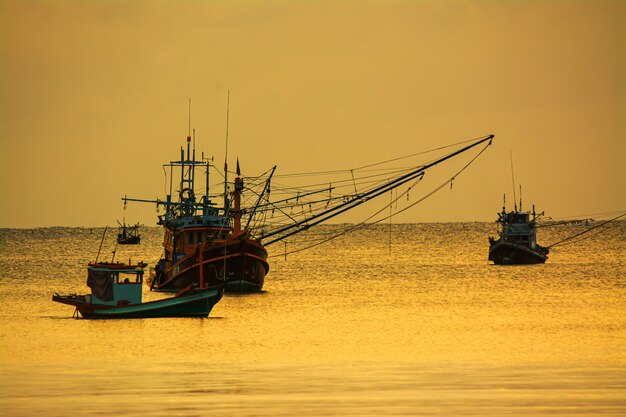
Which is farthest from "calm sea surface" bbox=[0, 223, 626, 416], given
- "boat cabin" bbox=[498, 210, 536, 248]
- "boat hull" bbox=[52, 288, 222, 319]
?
"boat cabin" bbox=[498, 210, 536, 248]

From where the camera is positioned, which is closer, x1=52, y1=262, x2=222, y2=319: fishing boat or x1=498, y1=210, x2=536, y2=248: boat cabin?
x1=52, y1=262, x2=222, y2=319: fishing boat

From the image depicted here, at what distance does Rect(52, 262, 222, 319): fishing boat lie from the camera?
5722 centimetres

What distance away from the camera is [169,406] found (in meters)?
32.6

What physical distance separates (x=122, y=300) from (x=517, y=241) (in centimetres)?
7915

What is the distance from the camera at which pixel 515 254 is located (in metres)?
132

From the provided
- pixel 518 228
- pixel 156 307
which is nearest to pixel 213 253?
pixel 156 307

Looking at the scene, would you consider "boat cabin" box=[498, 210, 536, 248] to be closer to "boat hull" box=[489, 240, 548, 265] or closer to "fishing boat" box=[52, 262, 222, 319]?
"boat hull" box=[489, 240, 548, 265]

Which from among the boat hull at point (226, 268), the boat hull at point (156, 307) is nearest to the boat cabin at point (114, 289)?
the boat hull at point (156, 307)

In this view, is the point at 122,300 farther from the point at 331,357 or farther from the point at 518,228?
the point at 518,228

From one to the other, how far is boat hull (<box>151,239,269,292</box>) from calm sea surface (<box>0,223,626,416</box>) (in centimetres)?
127

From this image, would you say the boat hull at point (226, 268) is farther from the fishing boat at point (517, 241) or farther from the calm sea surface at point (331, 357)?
the fishing boat at point (517, 241)

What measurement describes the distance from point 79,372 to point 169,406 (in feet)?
29.4

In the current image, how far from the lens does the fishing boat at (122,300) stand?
188ft

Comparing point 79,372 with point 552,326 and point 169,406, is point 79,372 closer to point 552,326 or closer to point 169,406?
point 169,406
